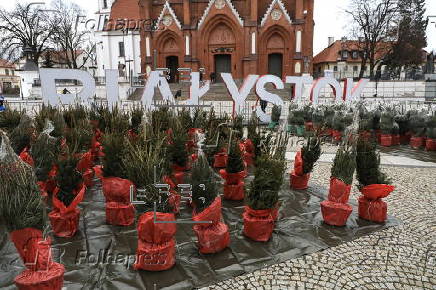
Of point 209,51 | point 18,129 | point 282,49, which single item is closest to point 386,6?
point 282,49

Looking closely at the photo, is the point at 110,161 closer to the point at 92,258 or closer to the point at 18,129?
the point at 92,258

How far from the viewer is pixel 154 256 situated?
3588 mm

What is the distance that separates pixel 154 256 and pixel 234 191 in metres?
2.49

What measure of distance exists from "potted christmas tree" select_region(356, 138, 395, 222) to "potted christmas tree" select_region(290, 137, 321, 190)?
1.11m

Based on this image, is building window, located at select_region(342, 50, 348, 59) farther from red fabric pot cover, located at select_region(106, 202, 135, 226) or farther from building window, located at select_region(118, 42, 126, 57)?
red fabric pot cover, located at select_region(106, 202, 135, 226)

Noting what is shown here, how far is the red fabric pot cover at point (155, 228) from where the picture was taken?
3512mm

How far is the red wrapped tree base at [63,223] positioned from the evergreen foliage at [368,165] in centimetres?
425


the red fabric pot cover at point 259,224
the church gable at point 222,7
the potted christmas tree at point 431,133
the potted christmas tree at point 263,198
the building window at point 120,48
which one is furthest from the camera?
the building window at point 120,48

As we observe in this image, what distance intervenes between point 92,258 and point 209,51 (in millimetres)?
30989

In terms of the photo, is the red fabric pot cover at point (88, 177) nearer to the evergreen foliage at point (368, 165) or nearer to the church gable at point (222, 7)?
the evergreen foliage at point (368, 165)

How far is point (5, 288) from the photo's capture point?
3.31 m

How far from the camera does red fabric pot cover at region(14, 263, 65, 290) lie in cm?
287

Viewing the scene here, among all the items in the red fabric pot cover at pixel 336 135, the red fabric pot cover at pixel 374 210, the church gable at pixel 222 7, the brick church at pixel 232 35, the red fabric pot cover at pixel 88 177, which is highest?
the church gable at pixel 222 7

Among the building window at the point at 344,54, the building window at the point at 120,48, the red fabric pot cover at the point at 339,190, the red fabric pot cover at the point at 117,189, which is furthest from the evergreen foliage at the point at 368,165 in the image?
the building window at the point at 344,54
